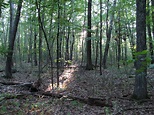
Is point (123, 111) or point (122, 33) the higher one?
point (122, 33)

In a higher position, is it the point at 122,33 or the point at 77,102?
the point at 122,33

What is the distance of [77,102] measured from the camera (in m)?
7.48

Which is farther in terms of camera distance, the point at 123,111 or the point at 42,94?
the point at 42,94

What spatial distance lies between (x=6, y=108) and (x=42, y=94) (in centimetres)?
231

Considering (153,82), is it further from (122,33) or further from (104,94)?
(122,33)

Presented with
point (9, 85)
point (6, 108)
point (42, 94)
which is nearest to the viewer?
point (6, 108)

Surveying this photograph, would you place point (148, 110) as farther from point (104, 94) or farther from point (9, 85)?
point (9, 85)

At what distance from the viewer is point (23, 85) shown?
966 cm

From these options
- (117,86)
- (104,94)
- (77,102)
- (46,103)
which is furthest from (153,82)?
(46,103)

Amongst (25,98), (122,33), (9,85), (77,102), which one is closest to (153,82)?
(77,102)

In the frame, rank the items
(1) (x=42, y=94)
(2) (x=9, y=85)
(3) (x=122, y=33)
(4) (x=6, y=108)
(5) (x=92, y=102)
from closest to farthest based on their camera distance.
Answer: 1. (4) (x=6, y=108)
2. (5) (x=92, y=102)
3. (1) (x=42, y=94)
4. (2) (x=9, y=85)
5. (3) (x=122, y=33)

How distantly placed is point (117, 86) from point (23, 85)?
5.36 m

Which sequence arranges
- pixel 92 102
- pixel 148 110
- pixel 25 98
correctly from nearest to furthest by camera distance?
pixel 148 110 < pixel 92 102 < pixel 25 98

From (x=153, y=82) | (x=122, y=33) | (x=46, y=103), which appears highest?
(x=122, y=33)
